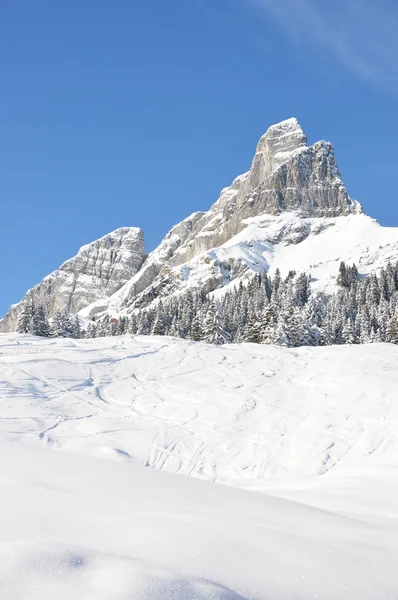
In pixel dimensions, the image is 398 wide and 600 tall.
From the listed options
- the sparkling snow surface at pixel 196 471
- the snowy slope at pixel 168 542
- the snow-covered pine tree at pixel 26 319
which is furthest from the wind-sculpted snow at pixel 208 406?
the snow-covered pine tree at pixel 26 319

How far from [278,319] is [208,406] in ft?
117

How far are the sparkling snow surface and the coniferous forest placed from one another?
26816 mm

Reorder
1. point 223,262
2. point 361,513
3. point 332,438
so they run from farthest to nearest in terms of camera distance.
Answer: point 223,262
point 332,438
point 361,513

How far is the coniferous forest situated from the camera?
2247 inches

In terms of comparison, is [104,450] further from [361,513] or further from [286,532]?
[286,532]

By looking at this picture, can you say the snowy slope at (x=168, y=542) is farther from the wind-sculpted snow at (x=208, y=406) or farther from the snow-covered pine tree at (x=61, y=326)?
the snow-covered pine tree at (x=61, y=326)

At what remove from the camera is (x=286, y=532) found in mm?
4707

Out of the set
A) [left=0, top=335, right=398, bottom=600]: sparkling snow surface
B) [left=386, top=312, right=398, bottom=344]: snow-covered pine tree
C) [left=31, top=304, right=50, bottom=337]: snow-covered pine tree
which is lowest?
[left=0, top=335, right=398, bottom=600]: sparkling snow surface

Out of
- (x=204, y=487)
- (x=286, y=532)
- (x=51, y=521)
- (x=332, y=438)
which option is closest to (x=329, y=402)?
(x=332, y=438)

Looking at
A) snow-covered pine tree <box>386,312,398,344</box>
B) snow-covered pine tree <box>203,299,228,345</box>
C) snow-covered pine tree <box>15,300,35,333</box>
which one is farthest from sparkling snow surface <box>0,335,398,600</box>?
snow-covered pine tree <box>15,300,35,333</box>

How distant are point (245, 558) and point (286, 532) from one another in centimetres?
98

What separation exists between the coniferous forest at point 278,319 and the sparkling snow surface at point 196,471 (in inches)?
1056

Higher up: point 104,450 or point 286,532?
point 286,532

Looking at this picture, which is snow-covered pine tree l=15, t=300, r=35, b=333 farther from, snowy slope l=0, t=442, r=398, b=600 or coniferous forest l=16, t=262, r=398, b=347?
snowy slope l=0, t=442, r=398, b=600
